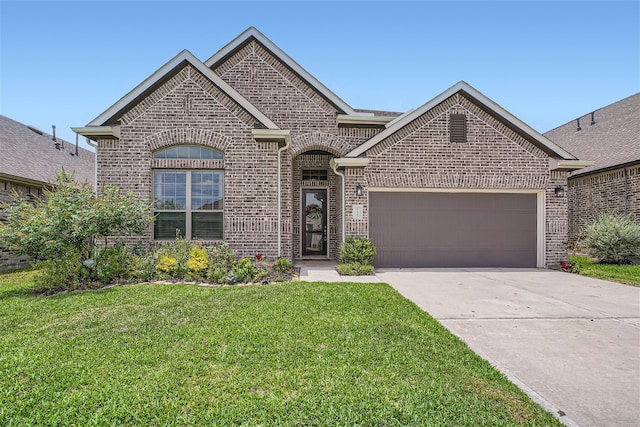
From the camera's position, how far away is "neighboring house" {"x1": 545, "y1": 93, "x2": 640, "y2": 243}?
1277 cm

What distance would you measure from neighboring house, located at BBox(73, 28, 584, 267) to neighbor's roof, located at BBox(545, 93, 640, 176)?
4848mm

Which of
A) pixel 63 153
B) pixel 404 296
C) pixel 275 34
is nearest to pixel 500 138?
pixel 404 296

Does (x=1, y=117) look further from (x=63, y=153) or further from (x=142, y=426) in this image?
(x=142, y=426)

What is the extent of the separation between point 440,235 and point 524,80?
6.82m

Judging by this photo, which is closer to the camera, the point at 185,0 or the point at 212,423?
the point at 212,423

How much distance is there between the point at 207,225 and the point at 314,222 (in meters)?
4.60

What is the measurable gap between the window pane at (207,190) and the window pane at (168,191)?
29 cm

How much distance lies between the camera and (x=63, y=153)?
1622 cm

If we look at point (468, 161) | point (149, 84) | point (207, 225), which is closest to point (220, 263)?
point (207, 225)

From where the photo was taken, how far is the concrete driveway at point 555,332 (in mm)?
3143

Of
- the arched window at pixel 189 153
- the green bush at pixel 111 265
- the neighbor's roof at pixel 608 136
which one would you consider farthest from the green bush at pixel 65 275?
the neighbor's roof at pixel 608 136

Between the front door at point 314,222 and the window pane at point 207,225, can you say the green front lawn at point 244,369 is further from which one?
the front door at point 314,222

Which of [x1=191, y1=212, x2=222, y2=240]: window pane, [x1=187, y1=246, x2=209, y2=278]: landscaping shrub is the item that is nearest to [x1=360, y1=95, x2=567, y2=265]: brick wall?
[x1=191, y1=212, x2=222, y2=240]: window pane

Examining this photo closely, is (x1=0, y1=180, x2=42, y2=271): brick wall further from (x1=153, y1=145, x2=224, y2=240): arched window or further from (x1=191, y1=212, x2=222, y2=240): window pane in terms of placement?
(x1=191, y1=212, x2=222, y2=240): window pane
